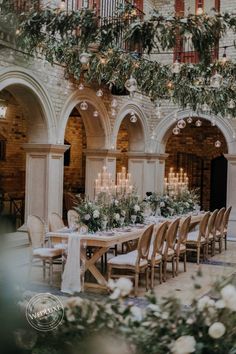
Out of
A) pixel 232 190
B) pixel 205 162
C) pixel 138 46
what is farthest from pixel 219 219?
pixel 205 162

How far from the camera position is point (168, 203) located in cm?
1013

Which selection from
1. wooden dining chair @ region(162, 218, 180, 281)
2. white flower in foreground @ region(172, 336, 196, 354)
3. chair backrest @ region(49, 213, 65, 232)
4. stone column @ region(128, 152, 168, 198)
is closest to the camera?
white flower in foreground @ region(172, 336, 196, 354)

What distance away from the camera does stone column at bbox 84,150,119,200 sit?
11.9m

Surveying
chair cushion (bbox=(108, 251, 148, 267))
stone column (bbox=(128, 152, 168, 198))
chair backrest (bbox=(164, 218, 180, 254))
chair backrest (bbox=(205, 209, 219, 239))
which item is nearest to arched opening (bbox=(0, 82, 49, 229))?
stone column (bbox=(128, 152, 168, 198))

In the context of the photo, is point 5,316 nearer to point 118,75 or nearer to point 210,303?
point 210,303

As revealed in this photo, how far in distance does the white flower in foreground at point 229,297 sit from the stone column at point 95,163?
32.4 ft

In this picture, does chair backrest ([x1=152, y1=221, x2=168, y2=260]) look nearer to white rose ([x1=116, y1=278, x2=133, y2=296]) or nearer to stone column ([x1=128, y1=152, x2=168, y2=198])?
white rose ([x1=116, y1=278, x2=133, y2=296])

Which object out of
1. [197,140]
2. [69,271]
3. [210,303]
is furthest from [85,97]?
[210,303]

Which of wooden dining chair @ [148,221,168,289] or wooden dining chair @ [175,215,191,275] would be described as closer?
wooden dining chair @ [148,221,168,289]

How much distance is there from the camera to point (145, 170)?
13.9m

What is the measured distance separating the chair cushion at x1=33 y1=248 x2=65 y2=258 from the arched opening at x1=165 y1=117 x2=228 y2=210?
9.73 metres

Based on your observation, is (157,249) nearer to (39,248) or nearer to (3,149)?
(39,248)

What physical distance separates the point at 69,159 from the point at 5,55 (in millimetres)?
8170

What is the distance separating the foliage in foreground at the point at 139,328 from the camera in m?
1.83
